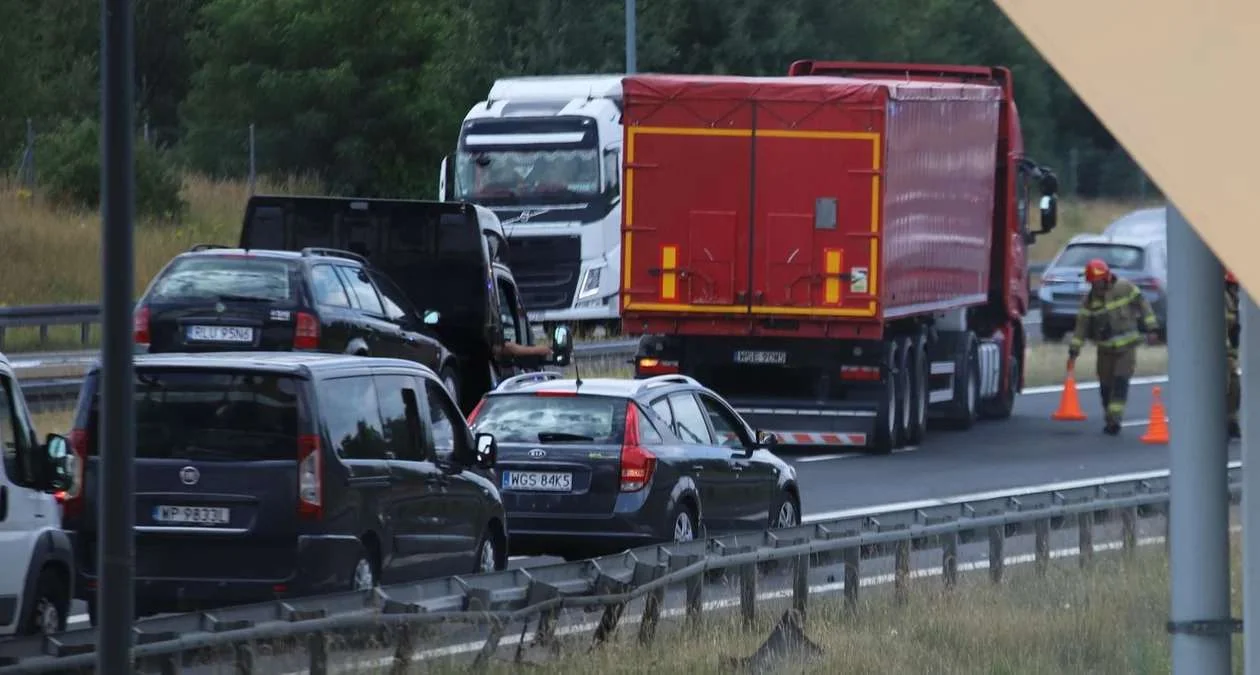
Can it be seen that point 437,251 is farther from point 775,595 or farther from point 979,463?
point 775,595

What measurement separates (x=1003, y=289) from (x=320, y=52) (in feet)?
82.3

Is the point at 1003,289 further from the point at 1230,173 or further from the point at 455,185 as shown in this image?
the point at 1230,173

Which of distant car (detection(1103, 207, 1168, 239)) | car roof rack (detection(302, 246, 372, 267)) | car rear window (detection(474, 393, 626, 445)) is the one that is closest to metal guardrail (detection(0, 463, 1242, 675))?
car rear window (detection(474, 393, 626, 445))

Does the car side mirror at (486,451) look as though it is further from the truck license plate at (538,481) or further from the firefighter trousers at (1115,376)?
the firefighter trousers at (1115,376)

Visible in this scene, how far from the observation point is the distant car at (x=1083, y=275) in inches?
1617

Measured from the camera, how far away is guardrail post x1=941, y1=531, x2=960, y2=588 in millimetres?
13320

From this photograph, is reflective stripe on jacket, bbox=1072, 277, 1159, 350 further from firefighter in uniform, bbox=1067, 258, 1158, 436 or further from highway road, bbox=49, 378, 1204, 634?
highway road, bbox=49, 378, 1204, 634

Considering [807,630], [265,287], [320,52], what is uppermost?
[320,52]

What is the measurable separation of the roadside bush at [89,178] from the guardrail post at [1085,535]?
29.5 meters

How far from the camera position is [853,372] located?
23172 mm

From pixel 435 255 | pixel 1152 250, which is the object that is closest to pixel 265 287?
pixel 435 255

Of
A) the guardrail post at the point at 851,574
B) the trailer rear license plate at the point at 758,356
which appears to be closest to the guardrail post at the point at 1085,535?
the guardrail post at the point at 851,574

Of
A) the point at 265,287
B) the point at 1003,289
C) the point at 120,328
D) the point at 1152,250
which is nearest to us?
the point at 120,328

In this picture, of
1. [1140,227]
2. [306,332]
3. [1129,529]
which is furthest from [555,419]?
[1140,227]
